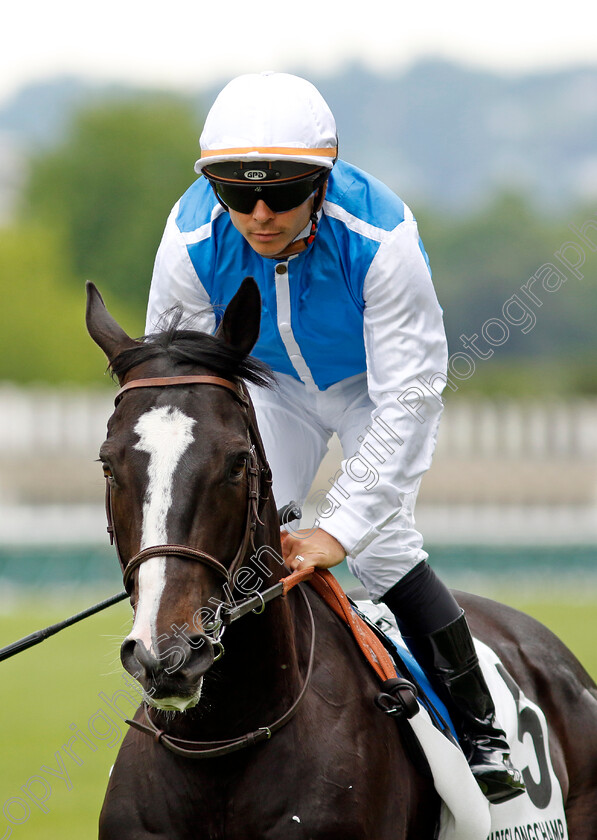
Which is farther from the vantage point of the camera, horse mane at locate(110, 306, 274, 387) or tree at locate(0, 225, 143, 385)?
tree at locate(0, 225, 143, 385)

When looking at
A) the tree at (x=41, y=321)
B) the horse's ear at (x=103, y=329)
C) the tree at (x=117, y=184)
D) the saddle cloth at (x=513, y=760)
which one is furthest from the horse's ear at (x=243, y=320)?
the tree at (x=117, y=184)

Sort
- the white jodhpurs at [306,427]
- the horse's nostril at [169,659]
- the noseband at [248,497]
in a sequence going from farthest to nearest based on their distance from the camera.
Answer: the white jodhpurs at [306,427]
the noseband at [248,497]
the horse's nostril at [169,659]

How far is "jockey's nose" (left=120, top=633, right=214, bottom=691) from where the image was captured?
2.60 m

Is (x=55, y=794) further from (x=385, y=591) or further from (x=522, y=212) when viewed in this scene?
(x=522, y=212)

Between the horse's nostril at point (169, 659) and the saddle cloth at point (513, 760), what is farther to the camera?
the saddle cloth at point (513, 760)

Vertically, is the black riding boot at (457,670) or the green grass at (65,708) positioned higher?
the black riding boot at (457,670)

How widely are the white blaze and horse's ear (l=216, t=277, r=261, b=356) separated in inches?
13.4

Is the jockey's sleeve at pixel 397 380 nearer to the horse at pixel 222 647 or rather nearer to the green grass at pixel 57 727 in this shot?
the horse at pixel 222 647

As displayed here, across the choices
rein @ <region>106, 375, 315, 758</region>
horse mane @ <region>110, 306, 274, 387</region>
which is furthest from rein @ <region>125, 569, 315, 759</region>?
horse mane @ <region>110, 306, 274, 387</region>

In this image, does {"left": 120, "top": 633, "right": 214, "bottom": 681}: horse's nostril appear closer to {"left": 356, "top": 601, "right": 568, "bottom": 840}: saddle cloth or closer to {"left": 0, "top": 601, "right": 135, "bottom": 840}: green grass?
{"left": 356, "top": 601, "right": 568, "bottom": 840}: saddle cloth

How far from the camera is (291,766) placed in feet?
10.2

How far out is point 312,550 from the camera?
11.2 ft

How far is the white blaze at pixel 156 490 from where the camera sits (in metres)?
2.66

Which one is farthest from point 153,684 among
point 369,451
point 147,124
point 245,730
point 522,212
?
point 522,212
